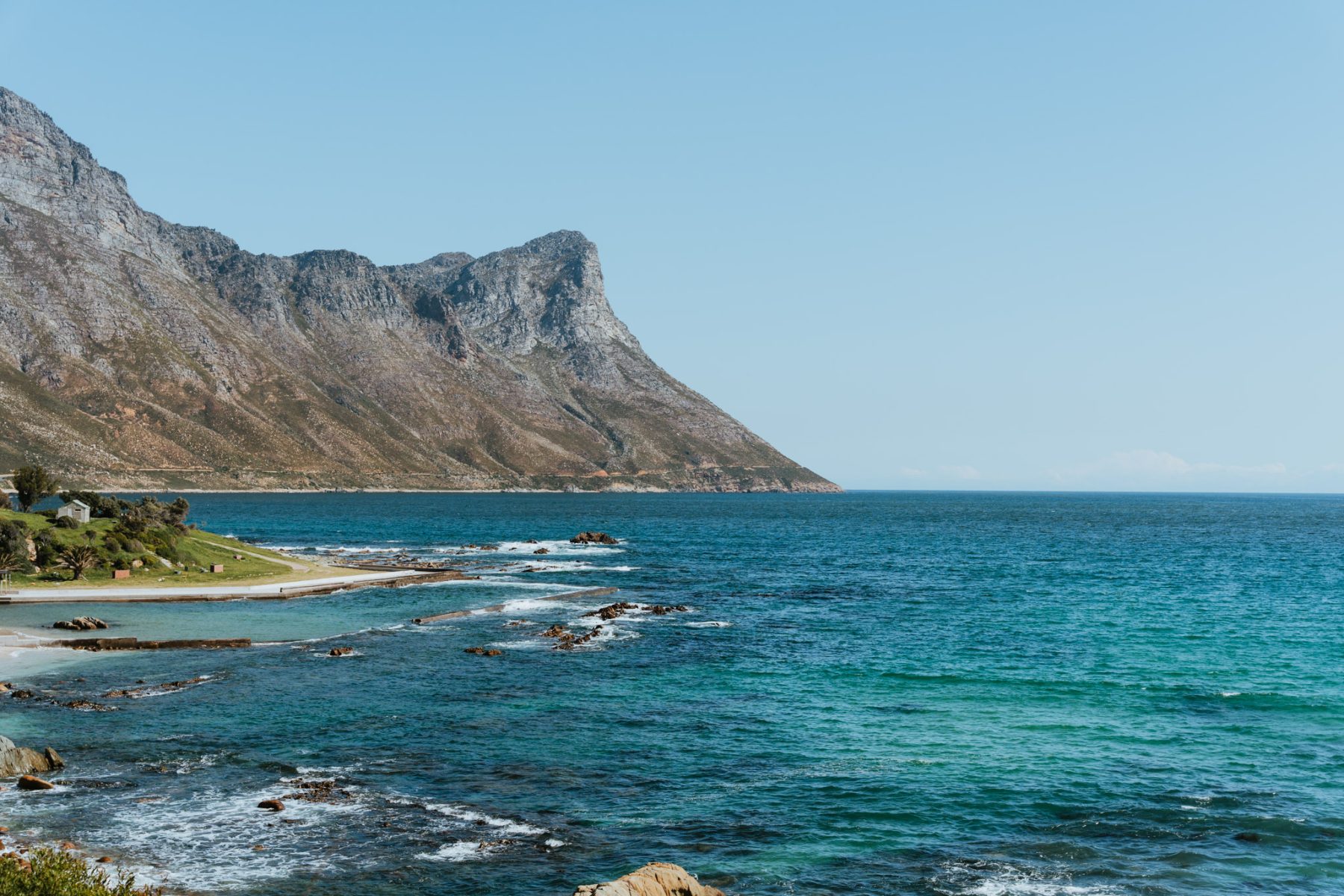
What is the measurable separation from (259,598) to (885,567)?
193 ft

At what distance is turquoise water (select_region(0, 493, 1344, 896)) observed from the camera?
71.5ft

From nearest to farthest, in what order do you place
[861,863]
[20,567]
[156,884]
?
[156,884] < [861,863] < [20,567]

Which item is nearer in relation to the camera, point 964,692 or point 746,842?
point 746,842

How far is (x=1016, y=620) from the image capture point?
6059cm

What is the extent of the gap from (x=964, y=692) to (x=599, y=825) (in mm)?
20854

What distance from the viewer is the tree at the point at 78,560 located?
202 feet

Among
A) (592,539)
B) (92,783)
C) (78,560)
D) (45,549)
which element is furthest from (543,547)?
(92,783)

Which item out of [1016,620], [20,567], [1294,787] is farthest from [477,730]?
[20,567]

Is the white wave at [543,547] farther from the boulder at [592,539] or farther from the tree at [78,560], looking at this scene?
the tree at [78,560]

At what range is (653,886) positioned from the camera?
1633cm

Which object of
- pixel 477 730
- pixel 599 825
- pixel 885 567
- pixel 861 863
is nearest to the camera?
pixel 861 863

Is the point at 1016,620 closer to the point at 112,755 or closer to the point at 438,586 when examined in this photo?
the point at 438,586

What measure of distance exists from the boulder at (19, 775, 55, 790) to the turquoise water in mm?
431

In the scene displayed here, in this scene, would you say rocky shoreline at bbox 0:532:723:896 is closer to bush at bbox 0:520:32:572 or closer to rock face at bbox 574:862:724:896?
rock face at bbox 574:862:724:896
